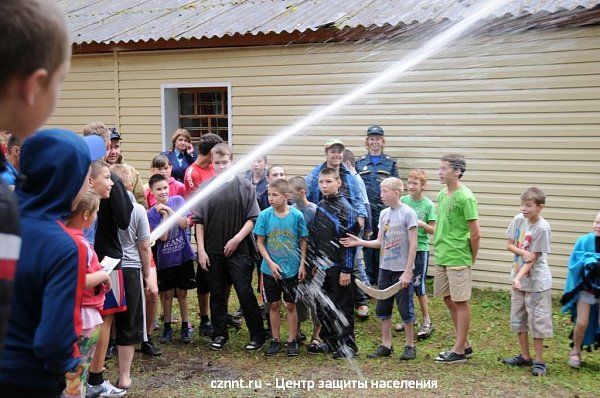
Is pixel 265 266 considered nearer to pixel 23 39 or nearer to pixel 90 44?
pixel 23 39

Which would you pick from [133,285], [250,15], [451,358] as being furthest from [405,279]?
[250,15]

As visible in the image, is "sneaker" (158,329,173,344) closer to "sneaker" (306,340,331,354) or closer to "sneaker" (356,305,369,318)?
"sneaker" (306,340,331,354)

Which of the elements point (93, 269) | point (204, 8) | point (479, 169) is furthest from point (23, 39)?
point (204, 8)

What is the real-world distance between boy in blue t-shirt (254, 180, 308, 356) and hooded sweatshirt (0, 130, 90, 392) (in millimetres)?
3859

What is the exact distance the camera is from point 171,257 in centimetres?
682

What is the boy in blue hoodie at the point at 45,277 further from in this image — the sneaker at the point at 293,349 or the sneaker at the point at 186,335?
the sneaker at the point at 186,335

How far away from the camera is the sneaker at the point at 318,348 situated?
657cm

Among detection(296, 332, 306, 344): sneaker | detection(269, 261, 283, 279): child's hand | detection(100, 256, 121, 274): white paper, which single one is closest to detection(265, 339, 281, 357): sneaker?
detection(296, 332, 306, 344): sneaker

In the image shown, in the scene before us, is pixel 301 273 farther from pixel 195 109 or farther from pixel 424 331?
pixel 195 109

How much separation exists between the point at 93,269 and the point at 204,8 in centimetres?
832

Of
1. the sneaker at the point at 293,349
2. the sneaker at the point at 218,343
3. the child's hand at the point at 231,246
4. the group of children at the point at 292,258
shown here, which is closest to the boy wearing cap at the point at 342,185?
the group of children at the point at 292,258

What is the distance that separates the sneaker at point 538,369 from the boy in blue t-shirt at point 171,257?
3.36 metres

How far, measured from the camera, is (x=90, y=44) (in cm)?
1152

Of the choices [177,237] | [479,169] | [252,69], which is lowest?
[177,237]
